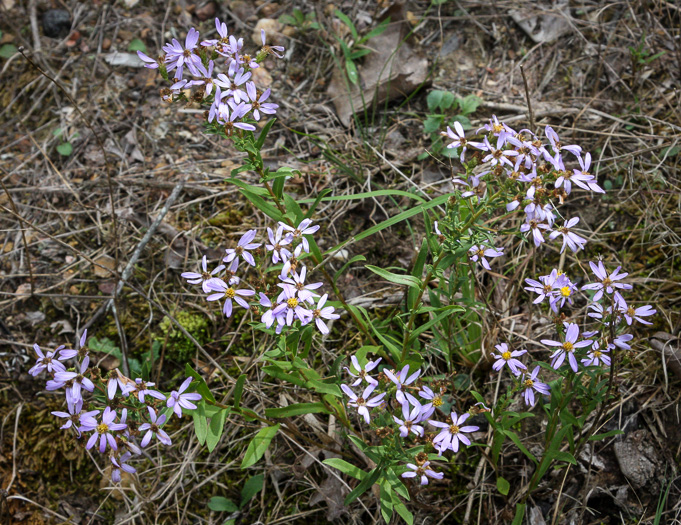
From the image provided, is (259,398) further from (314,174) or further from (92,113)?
(92,113)

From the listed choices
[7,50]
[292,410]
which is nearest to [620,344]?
[292,410]

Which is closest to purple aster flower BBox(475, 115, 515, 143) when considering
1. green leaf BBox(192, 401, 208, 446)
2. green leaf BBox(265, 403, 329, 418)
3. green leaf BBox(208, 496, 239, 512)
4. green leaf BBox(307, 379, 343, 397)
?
green leaf BBox(307, 379, 343, 397)

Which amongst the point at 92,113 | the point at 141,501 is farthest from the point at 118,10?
the point at 141,501

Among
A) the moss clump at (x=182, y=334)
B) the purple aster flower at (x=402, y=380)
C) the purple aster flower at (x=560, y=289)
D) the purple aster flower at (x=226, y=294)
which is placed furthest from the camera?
the moss clump at (x=182, y=334)

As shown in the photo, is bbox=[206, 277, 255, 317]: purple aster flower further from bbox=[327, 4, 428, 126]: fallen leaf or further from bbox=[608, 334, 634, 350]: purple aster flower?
bbox=[327, 4, 428, 126]: fallen leaf

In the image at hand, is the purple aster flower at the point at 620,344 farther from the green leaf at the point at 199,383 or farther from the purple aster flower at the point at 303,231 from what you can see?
the green leaf at the point at 199,383

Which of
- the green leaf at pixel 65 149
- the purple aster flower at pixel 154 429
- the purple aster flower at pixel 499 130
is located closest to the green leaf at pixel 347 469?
the purple aster flower at pixel 154 429
